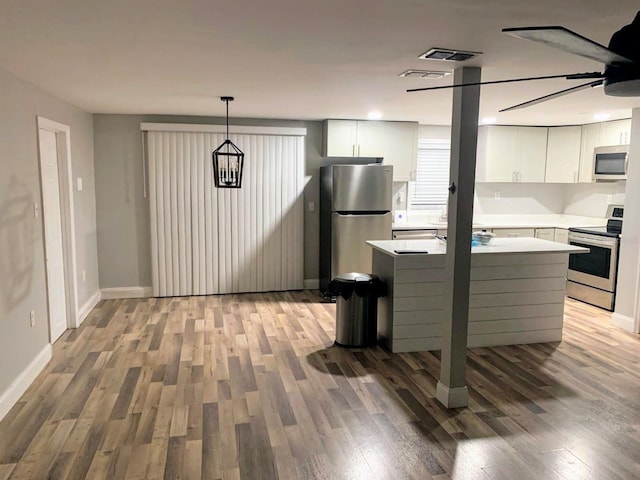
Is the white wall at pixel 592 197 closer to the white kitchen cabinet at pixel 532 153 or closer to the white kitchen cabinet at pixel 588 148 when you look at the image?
the white kitchen cabinet at pixel 588 148

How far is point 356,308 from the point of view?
436cm

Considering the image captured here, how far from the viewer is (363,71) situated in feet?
10.7

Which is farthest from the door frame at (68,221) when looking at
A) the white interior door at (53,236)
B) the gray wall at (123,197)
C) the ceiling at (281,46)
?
the gray wall at (123,197)

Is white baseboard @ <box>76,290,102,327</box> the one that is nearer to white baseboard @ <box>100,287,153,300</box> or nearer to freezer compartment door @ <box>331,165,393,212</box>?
white baseboard @ <box>100,287,153,300</box>

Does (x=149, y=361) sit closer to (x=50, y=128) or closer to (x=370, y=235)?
(x=50, y=128)

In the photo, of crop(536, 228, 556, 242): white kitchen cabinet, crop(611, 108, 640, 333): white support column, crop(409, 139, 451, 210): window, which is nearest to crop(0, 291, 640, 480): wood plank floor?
crop(611, 108, 640, 333): white support column

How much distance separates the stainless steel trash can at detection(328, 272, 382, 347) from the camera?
4.33 metres

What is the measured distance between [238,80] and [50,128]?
6.17ft

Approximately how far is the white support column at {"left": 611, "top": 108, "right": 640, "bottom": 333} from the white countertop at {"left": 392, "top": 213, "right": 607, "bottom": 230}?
4.65ft

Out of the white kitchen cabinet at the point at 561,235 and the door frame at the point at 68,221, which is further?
the white kitchen cabinet at the point at 561,235

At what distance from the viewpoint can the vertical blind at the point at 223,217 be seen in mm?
5961

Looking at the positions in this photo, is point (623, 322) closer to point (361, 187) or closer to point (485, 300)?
point (485, 300)

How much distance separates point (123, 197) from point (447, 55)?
14.7ft

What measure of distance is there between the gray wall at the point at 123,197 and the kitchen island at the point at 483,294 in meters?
2.95
